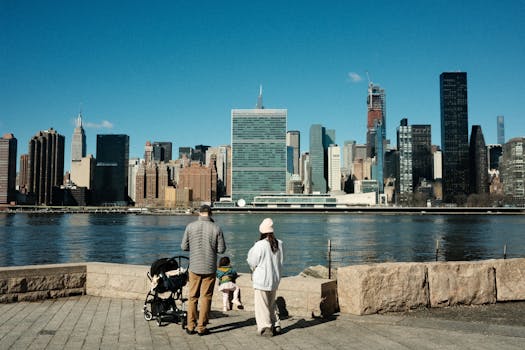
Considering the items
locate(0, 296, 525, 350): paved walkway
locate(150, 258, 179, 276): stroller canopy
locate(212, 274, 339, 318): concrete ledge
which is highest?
locate(150, 258, 179, 276): stroller canopy

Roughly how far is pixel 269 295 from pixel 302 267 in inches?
1170

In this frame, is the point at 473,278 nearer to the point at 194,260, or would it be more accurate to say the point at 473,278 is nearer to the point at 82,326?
the point at 194,260

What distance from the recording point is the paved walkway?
24.2 ft

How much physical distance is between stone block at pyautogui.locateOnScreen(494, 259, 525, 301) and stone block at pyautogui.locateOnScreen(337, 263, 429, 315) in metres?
2.02

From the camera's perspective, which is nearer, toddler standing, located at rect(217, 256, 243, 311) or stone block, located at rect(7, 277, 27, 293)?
toddler standing, located at rect(217, 256, 243, 311)

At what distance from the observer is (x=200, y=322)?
8.00m

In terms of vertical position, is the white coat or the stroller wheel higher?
the white coat

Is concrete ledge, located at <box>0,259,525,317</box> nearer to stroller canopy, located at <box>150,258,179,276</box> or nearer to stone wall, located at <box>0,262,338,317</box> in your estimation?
stone wall, located at <box>0,262,338,317</box>

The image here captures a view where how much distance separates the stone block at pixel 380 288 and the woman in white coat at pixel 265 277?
1.76 meters

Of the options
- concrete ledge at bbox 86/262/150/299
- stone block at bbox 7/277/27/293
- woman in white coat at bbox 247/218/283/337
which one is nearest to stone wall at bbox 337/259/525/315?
woman in white coat at bbox 247/218/283/337

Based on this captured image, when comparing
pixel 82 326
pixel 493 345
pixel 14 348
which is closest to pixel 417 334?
pixel 493 345

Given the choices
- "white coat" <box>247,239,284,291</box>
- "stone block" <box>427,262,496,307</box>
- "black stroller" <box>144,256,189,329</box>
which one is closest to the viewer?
"white coat" <box>247,239,284,291</box>

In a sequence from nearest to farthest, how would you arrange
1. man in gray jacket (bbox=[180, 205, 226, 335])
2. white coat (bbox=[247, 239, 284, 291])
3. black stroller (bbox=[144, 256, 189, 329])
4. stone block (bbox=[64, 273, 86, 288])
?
white coat (bbox=[247, 239, 284, 291])
man in gray jacket (bbox=[180, 205, 226, 335])
black stroller (bbox=[144, 256, 189, 329])
stone block (bbox=[64, 273, 86, 288])

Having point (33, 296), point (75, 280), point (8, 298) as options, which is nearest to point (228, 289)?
point (75, 280)
